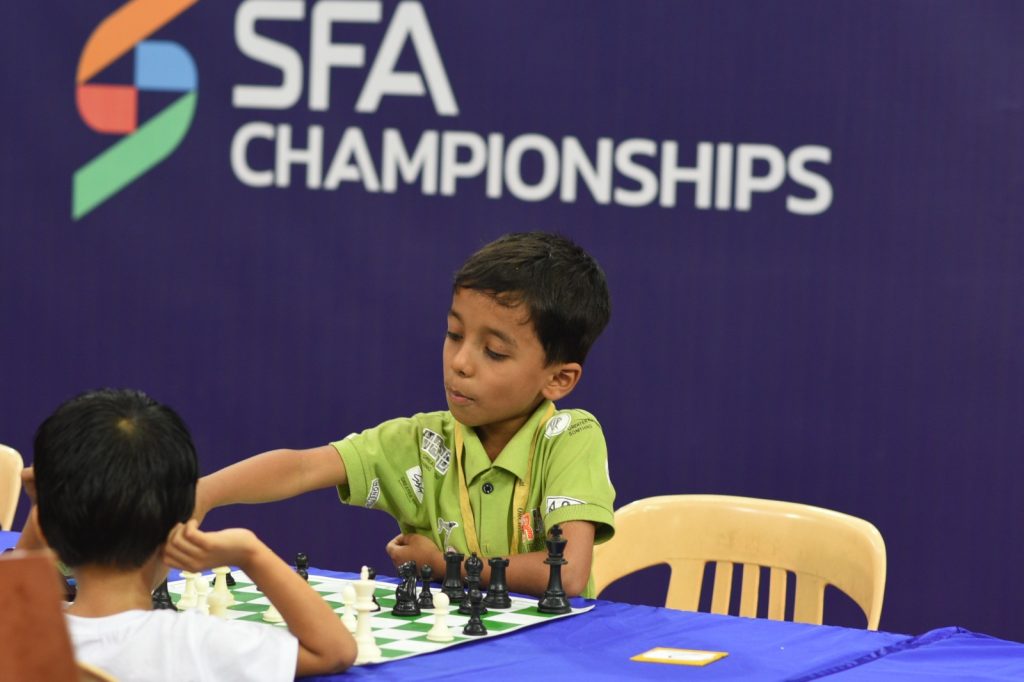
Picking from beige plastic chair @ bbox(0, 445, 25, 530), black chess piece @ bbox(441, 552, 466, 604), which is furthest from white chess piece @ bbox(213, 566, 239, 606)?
beige plastic chair @ bbox(0, 445, 25, 530)

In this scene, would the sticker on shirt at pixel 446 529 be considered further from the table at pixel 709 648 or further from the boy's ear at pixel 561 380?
the table at pixel 709 648

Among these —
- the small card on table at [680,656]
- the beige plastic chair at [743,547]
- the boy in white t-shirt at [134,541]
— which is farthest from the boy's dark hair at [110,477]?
the beige plastic chair at [743,547]

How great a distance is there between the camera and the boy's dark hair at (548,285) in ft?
8.16

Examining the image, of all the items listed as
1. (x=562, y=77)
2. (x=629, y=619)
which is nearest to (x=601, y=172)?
(x=562, y=77)

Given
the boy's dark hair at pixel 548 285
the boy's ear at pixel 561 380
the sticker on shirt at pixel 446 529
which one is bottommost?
the sticker on shirt at pixel 446 529

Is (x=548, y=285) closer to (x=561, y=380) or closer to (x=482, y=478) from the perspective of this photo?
(x=561, y=380)

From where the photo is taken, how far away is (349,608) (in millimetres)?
2049

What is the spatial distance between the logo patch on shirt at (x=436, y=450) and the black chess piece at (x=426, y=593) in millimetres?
350

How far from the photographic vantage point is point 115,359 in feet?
14.4

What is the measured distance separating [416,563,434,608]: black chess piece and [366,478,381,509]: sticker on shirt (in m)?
0.38

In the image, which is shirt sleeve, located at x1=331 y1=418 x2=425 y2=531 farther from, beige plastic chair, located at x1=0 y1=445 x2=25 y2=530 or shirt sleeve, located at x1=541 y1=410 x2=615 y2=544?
beige plastic chair, located at x1=0 y1=445 x2=25 y2=530

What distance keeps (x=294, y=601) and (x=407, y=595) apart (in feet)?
1.23

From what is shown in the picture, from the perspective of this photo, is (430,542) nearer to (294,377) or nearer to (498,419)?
(498,419)

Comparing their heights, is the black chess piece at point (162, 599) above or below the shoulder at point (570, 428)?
below
